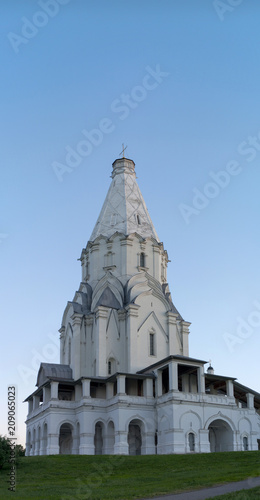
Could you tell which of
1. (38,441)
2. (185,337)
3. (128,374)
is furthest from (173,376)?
(38,441)

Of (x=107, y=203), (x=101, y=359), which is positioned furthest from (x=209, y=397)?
(x=107, y=203)

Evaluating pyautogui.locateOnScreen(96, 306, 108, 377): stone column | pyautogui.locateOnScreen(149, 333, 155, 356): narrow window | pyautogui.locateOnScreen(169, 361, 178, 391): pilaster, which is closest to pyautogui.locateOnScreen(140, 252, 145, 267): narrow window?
pyautogui.locateOnScreen(96, 306, 108, 377): stone column

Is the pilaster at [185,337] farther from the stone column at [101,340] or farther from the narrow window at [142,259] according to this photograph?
the stone column at [101,340]

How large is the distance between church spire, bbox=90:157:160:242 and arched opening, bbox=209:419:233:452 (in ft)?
55.1

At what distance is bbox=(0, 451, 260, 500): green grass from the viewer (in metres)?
16.3

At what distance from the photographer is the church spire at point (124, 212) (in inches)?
1836

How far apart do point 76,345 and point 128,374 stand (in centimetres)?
633

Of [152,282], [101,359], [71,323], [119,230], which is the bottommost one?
[101,359]

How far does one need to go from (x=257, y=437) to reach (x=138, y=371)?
31.0 ft

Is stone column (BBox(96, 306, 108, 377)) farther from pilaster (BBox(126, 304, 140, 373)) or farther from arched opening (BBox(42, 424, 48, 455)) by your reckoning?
arched opening (BBox(42, 424, 48, 455))

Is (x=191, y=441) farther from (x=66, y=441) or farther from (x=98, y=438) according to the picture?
(x=66, y=441)

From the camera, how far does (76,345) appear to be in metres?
41.5

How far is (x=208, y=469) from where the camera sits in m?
21.3

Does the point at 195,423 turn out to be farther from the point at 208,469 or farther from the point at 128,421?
the point at 208,469
